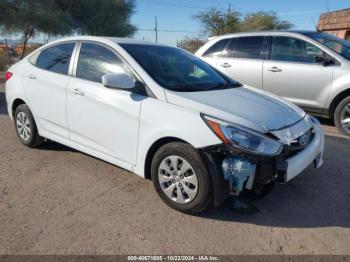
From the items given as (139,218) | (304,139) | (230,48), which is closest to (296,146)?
(304,139)

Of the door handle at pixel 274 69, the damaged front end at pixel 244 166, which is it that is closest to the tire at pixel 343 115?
the door handle at pixel 274 69

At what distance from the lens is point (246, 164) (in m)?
2.90

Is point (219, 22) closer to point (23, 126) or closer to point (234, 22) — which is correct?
point (234, 22)

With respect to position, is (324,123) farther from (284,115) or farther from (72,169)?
(72,169)

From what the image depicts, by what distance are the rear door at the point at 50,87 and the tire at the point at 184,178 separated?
63.0 inches

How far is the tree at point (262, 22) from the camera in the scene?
121 feet

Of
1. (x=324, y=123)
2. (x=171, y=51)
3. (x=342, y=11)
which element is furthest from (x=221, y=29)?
(x=171, y=51)

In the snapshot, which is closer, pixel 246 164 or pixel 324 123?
pixel 246 164

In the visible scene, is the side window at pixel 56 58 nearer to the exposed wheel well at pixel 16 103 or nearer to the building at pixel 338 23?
the exposed wheel well at pixel 16 103

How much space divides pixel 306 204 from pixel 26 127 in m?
3.88

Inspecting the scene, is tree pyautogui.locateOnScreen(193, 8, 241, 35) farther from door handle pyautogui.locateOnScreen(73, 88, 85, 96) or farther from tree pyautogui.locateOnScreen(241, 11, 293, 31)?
door handle pyautogui.locateOnScreen(73, 88, 85, 96)

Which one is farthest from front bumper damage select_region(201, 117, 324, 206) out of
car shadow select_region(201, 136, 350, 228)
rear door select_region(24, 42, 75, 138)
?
rear door select_region(24, 42, 75, 138)

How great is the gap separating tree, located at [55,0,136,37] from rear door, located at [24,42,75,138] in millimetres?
24397

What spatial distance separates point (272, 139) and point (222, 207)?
2.93ft
